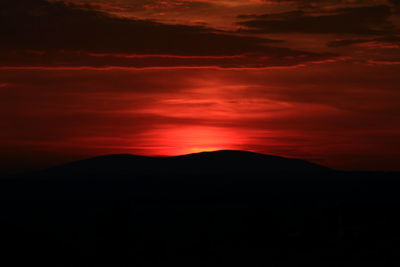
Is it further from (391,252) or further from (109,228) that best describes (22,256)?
(391,252)

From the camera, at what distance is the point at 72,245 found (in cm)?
2605

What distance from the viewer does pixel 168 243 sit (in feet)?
90.0

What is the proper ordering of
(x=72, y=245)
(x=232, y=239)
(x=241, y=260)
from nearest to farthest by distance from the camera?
(x=241, y=260), (x=72, y=245), (x=232, y=239)

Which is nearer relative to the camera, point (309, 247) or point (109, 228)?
point (309, 247)

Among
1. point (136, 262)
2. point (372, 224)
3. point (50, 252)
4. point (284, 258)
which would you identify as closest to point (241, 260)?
point (284, 258)

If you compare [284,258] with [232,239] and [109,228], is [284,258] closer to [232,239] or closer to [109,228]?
[232,239]

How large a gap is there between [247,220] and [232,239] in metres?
1.33

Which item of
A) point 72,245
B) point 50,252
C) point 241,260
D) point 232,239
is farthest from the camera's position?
point 232,239

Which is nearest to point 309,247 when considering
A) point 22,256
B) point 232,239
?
point 232,239

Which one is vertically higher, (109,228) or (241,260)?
(109,228)

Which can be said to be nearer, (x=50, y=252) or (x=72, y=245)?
(x=50, y=252)

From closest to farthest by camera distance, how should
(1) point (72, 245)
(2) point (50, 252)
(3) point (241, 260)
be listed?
1. (3) point (241, 260)
2. (2) point (50, 252)
3. (1) point (72, 245)

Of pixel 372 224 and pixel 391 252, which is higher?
pixel 372 224

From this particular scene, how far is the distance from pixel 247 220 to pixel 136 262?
25.8 ft
